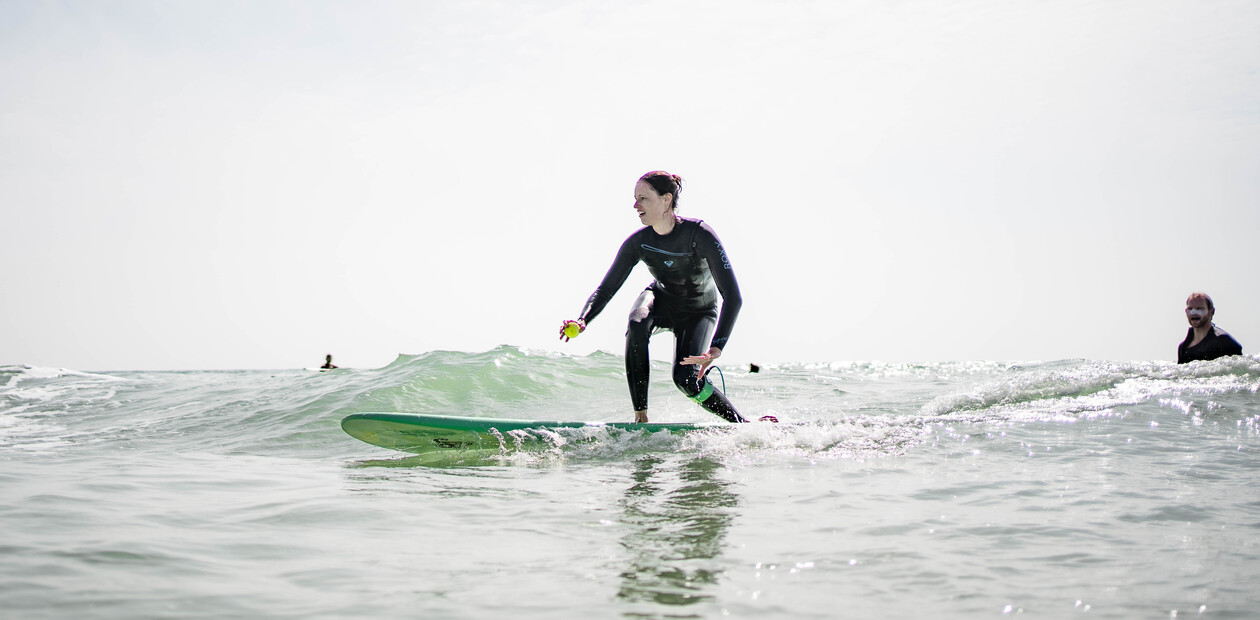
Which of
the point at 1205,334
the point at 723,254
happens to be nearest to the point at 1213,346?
the point at 1205,334

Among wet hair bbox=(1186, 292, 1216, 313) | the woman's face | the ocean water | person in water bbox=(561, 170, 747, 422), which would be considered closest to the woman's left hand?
person in water bbox=(561, 170, 747, 422)

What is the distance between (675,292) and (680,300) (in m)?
0.07

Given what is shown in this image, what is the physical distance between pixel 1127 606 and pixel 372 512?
8.89ft

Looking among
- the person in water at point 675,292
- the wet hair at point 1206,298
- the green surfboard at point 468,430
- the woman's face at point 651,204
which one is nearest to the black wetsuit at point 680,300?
the person in water at point 675,292

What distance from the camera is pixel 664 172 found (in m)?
5.90

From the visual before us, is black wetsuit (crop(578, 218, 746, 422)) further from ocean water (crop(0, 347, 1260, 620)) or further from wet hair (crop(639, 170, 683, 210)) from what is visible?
ocean water (crop(0, 347, 1260, 620))

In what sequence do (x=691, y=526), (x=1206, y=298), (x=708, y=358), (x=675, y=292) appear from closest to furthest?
1. (x=691, y=526)
2. (x=708, y=358)
3. (x=675, y=292)
4. (x=1206, y=298)

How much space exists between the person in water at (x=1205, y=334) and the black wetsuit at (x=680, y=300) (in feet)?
22.3

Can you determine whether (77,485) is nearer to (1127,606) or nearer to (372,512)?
(372,512)

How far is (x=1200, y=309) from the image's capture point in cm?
941

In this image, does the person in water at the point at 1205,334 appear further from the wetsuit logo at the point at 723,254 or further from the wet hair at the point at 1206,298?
the wetsuit logo at the point at 723,254

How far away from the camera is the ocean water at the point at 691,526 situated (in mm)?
2156

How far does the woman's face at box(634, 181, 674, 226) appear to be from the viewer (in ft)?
19.0

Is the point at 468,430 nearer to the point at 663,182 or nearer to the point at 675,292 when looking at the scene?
the point at 675,292
